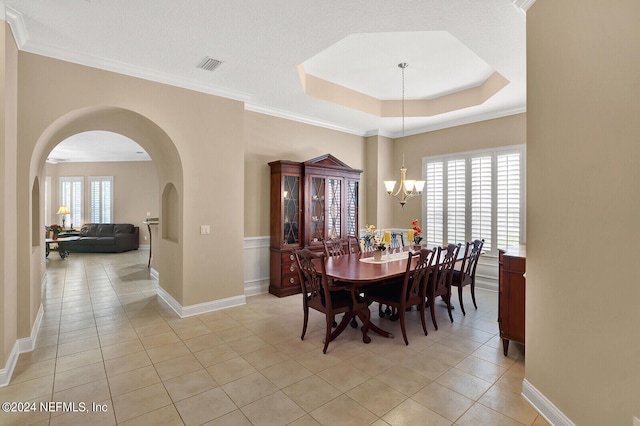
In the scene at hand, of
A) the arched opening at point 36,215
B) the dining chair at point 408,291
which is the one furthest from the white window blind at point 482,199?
the arched opening at point 36,215

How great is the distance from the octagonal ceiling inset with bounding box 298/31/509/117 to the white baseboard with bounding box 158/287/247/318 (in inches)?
125

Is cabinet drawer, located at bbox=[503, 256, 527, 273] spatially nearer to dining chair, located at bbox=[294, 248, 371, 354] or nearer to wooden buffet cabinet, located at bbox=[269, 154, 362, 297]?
dining chair, located at bbox=[294, 248, 371, 354]

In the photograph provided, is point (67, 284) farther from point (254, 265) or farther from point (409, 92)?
point (409, 92)

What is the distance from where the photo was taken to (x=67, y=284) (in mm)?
5680

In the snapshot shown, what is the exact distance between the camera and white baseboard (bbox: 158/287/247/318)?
4061mm

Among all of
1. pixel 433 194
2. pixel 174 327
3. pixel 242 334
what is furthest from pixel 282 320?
pixel 433 194

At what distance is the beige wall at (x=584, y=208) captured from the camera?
1547mm

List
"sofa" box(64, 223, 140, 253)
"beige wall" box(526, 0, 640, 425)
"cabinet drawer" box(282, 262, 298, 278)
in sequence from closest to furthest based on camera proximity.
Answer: "beige wall" box(526, 0, 640, 425), "cabinet drawer" box(282, 262, 298, 278), "sofa" box(64, 223, 140, 253)

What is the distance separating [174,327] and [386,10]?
3.96 metres

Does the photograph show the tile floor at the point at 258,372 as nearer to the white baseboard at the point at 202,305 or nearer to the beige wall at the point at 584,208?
the white baseboard at the point at 202,305

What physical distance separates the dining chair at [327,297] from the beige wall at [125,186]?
8.92 m

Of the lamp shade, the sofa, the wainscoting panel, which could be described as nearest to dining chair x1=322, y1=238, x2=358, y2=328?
the wainscoting panel

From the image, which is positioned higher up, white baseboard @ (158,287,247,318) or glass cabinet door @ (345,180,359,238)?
glass cabinet door @ (345,180,359,238)

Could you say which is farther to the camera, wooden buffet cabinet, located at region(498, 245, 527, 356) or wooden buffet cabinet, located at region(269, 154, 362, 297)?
wooden buffet cabinet, located at region(269, 154, 362, 297)
